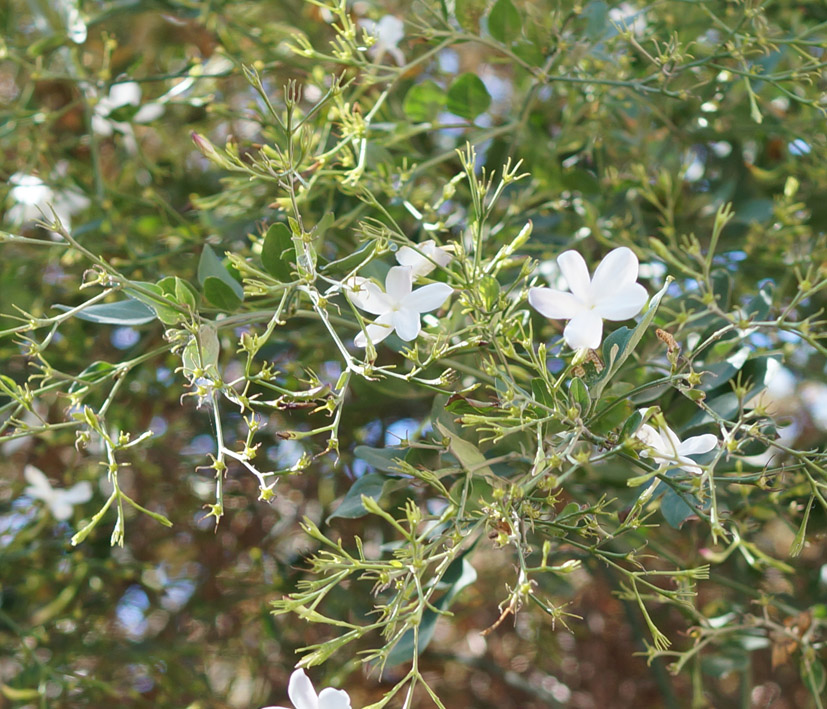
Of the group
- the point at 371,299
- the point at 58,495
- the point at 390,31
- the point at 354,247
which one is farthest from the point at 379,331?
the point at 58,495

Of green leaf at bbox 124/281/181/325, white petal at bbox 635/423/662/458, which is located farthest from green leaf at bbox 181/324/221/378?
white petal at bbox 635/423/662/458

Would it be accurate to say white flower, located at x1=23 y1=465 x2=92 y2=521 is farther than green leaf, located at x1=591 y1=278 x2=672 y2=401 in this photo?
Yes

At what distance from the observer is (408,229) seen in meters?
0.69

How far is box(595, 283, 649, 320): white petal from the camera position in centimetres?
41

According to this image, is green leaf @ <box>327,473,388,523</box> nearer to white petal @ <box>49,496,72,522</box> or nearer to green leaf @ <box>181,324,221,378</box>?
green leaf @ <box>181,324,221,378</box>

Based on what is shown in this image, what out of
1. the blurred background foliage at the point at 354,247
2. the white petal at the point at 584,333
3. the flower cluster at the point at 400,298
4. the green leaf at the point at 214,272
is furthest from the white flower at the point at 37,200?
the white petal at the point at 584,333

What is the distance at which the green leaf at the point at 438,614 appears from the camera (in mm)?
489

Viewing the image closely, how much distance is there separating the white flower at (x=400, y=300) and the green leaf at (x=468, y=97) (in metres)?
0.26

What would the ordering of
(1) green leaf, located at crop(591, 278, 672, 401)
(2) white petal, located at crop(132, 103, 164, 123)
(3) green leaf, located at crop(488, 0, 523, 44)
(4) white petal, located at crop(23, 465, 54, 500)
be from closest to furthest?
(1) green leaf, located at crop(591, 278, 672, 401) < (3) green leaf, located at crop(488, 0, 523, 44) < (4) white petal, located at crop(23, 465, 54, 500) < (2) white petal, located at crop(132, 103, 164, 123)

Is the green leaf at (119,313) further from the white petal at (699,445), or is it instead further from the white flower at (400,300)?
the white petal at (699,445)

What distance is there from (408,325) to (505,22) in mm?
303

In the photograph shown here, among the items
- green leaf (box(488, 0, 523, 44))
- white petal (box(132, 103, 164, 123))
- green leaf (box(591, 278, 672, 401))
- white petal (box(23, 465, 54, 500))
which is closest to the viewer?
green leaf (box(591, 278, 672, 401))

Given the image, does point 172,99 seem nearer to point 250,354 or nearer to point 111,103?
point 111,103

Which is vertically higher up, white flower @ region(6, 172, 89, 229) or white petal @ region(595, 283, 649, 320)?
white petal @ region(595, 283, 649, 320)
